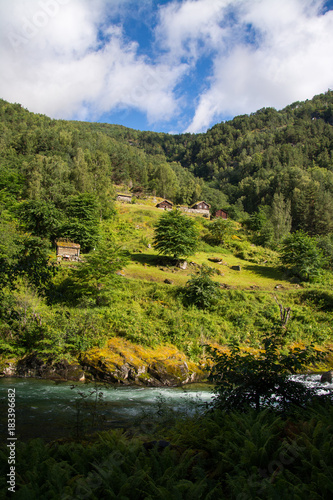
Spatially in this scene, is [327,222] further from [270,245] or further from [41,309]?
[41,309]

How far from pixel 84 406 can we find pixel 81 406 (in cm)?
146

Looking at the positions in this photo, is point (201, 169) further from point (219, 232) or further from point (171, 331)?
point (171, 331)

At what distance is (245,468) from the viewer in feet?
13.3

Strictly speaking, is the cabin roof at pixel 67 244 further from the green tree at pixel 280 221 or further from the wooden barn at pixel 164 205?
the wooden barn at pixel 164 205

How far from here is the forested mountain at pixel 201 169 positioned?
4431cm

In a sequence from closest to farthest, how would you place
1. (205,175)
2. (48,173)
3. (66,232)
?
1. (66,232)
2. (48,173)
3. (205,175)

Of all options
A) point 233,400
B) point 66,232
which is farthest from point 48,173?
point 233,400

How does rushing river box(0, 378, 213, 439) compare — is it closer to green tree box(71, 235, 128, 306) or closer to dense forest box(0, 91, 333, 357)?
dense forest box(0, 91, 333, 357)

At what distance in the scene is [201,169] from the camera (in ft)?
543

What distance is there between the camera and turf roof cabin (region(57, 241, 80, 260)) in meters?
29.3

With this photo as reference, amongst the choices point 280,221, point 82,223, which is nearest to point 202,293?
point 82,223

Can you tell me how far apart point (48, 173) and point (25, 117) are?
72907mm

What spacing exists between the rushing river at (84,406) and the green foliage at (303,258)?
20606mm

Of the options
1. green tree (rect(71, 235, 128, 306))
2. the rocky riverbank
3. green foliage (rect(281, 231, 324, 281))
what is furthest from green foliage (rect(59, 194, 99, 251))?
green foliage (rect(281, 231, 324, 281))
